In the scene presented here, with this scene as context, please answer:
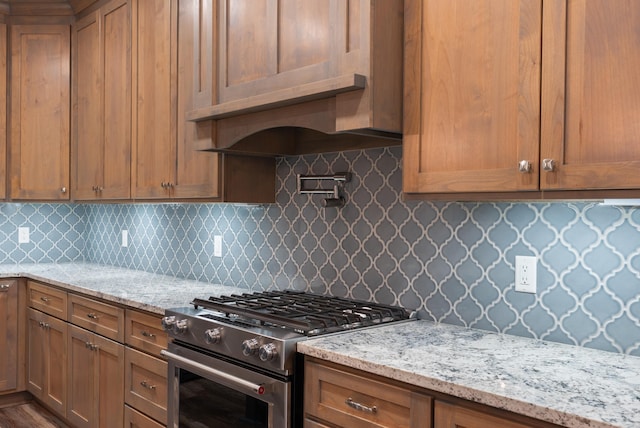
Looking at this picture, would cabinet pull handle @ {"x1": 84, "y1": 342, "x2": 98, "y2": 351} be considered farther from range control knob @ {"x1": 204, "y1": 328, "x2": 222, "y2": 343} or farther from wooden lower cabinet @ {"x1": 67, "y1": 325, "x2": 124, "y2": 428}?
range control knob @ {"x1": 204, "y1": 328, "x2": 222, "y2": 343}

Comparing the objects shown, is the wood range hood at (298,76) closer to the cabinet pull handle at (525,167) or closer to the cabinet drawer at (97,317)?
the cabinet pull handle at (525,167)

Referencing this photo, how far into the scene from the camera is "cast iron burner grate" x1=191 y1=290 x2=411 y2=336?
2021mm

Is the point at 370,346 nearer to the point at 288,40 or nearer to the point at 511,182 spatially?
the point at 511,182

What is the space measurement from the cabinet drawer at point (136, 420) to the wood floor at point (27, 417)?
955mm

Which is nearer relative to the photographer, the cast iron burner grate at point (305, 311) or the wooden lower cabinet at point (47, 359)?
the cast iron burner grate at point (305, 311)

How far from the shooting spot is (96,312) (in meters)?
3.01

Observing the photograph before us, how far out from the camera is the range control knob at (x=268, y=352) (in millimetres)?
1855

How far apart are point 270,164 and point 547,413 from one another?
1964 mm

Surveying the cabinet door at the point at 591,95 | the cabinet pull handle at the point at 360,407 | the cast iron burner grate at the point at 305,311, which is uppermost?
the cabinet door at the point at 591,95

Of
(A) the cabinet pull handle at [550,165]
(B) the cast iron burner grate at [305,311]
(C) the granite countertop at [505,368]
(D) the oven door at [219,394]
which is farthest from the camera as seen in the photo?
(B) the cast iron burner grate at [305,311]

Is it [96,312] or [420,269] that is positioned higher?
[420,269]

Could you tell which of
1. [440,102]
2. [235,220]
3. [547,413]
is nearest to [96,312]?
[235,220]

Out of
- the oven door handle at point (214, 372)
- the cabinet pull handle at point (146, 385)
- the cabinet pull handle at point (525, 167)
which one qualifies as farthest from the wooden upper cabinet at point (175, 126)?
the cabinet pull handle at point (525, 167)

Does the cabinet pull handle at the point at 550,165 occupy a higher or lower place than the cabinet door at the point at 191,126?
lower
